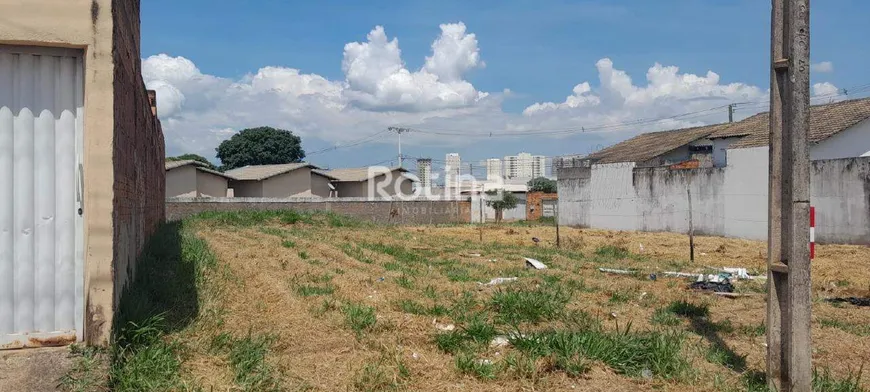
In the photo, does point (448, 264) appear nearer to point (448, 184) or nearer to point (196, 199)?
point (196, 199)

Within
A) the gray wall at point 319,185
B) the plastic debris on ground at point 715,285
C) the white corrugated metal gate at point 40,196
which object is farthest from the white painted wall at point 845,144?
the gray wall at point 319,185

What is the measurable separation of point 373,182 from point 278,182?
21.9 feet

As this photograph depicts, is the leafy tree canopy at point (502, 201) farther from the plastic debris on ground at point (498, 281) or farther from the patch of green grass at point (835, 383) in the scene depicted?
the patch of green grass at point (835, 383)

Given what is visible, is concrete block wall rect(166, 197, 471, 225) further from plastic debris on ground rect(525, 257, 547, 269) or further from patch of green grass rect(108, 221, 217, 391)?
patch of green grass rect(108, 221, 217, 391)

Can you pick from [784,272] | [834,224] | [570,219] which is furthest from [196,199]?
[784,272]

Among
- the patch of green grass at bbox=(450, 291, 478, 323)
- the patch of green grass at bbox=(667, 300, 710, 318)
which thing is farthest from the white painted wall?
the patch of green grass at bbox=(450, 291, 478, 323)

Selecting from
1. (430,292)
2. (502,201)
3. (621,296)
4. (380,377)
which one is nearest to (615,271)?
(621,296)

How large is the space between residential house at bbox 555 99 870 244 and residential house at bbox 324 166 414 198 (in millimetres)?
15311

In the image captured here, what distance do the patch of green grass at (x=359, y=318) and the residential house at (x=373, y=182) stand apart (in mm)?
39095

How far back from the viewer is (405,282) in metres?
→ 9.72

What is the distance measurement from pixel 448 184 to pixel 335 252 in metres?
43.5

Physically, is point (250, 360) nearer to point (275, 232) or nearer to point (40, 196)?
point (40, 196)

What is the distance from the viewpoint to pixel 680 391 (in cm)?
482

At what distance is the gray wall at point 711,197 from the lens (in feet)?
66.5
